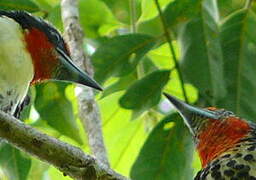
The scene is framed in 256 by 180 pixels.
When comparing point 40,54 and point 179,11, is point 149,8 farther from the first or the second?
point 40,54

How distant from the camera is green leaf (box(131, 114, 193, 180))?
346 cm

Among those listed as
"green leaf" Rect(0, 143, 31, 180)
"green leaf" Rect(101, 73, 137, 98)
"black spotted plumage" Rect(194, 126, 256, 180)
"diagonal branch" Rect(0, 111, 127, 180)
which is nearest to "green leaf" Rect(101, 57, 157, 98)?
"green leaf" Rect(101, 73, 137, 98)

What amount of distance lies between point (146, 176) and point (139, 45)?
1.77 feet

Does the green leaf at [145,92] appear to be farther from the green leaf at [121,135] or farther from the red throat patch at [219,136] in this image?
the green leaf at [121,135]

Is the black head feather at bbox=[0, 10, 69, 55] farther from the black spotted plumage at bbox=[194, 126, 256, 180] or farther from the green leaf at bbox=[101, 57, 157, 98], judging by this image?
the black spotted plumage at bbox=[194, 126, 256, 180]

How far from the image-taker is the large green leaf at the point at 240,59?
3.58 meters

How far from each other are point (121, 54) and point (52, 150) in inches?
43.4

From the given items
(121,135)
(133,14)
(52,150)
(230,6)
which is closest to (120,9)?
(133,14)

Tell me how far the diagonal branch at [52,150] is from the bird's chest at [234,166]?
56cm

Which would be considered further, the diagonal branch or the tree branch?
the tree branch

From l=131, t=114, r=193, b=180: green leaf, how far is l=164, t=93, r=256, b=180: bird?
112 millimetres

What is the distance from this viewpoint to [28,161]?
3.40 metres

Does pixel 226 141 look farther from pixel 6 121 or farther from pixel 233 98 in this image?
pixel 6 121

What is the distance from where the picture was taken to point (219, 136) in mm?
3285
